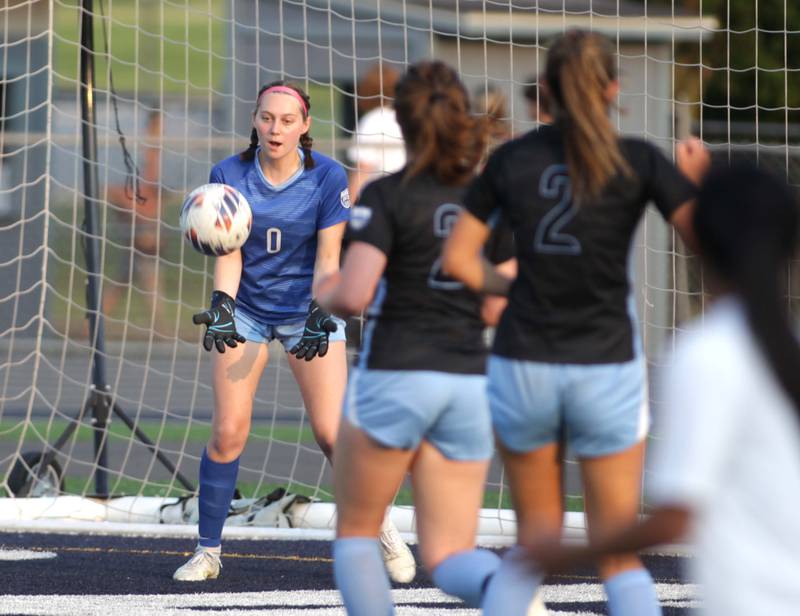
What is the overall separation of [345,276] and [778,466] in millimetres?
1596

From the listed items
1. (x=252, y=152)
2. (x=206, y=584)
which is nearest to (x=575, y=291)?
(x=252, y=152)

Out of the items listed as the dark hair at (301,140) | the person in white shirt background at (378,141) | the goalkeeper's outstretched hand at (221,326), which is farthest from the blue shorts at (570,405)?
the person in white shirt background at (378,141)

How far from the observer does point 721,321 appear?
2256 millimetres

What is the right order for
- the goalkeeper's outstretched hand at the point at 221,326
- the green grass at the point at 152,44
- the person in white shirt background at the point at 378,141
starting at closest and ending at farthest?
1. the goalkeeper's outstretched hand at the point at 221,326
2. the person in white shirt background at the point at 378,141
3. the green grass at the point at 152,44

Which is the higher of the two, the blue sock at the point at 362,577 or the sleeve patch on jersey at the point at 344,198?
the sleeve patch on jersey at the point at 344,198

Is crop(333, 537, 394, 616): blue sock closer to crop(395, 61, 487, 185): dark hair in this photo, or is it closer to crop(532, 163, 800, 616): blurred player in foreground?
crop(395, 61, 487, 185): dark hair

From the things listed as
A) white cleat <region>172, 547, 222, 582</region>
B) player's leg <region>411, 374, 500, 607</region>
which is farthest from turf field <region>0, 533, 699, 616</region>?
player's leg <region>411, 374, 500, 607</region>

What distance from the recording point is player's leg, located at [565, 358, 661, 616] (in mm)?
3482

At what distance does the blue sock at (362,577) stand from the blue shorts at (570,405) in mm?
473

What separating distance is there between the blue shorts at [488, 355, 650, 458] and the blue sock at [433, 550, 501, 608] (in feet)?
0.93

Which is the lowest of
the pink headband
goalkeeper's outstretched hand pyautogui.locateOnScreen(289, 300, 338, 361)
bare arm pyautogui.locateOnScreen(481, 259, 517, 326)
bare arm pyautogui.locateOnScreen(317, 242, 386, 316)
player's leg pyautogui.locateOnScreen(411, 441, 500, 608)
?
player's leg pyautogui.locateOnScreen(411, 441, 500, 608)

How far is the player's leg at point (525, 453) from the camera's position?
11.4 ft

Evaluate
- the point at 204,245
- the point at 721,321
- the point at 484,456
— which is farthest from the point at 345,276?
the point at 204,245

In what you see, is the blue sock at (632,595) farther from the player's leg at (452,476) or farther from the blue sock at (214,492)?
the blue sock at (214,492)
